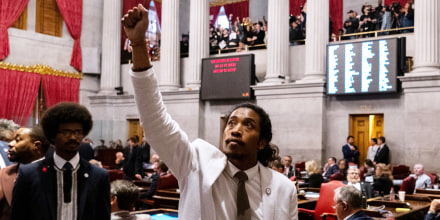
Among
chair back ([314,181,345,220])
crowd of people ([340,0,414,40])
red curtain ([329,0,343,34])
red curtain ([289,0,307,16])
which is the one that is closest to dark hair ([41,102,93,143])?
chair back ([314,181,345,220])

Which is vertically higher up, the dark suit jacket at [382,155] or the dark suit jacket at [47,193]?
the dark suit jacket at [47,193]

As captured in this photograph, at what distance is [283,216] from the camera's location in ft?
6.79

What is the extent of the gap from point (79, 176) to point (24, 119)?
17124 mm

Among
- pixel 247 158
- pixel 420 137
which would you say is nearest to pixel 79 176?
pixel 247 158

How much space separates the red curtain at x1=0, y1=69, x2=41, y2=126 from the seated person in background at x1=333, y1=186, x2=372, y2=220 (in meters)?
15.8

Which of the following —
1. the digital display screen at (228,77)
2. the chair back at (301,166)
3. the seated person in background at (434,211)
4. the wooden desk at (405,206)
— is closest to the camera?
the seated person in background at (434,211)

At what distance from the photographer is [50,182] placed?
8.31 ft

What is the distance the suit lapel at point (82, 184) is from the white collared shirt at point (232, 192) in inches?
36.5

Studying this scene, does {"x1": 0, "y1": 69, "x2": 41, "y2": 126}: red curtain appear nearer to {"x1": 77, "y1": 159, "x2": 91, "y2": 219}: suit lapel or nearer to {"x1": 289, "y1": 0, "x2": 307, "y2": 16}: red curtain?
{"x1": 289, "y1": 0, "x2": 307, "y2": 16}: red curtain

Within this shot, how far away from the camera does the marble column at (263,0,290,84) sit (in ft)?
53.2

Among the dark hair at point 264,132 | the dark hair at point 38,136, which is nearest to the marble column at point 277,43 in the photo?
the dark hair at point 38,136

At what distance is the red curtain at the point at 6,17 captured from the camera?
17.9 m

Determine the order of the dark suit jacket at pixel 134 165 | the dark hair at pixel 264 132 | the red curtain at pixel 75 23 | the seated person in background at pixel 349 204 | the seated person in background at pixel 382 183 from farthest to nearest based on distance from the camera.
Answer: the red curtain at pixel 75 23 → the dark suit jacket at pixel 134 165 → the seated person in background at pixel 382 183 → the seated person in background at pixel 349 204 → the dark hair at pixel 264 132

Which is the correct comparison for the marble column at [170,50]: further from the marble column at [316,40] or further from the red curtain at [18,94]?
the marble column at [316,40]
